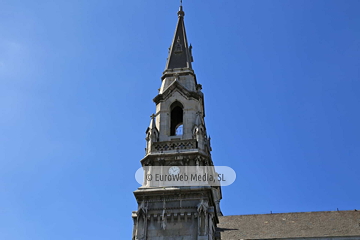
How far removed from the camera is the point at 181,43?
3678cm

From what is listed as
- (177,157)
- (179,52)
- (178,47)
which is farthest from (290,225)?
(178,47)

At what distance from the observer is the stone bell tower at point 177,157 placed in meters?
27.0

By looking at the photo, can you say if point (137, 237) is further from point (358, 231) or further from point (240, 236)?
point (358, 231)

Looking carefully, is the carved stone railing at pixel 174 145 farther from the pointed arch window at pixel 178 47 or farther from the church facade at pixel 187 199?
the pointed arch window at pixel 178 47

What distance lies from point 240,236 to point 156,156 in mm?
7063

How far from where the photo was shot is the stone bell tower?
27.0m

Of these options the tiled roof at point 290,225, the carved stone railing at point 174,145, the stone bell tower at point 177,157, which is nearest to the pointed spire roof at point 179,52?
the stone bell tower at point 177,157

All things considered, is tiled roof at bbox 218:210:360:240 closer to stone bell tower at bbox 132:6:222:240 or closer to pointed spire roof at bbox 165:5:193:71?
stone bell tower at bbox 132:6:222:240

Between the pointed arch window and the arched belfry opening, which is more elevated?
the pointed arch window

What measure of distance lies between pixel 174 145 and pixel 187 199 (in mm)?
3727

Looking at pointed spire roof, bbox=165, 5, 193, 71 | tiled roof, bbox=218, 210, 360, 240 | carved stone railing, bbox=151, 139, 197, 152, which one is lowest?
tiled roof, bbox=218, 210, 360, 240

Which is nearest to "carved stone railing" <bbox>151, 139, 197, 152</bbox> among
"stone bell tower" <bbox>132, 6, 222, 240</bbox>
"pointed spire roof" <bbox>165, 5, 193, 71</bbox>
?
"stone bell tower" <bbox>132, 6, 222, 240</bbox>

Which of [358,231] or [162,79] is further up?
[162,79]

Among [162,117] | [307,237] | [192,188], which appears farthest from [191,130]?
[307,237]
